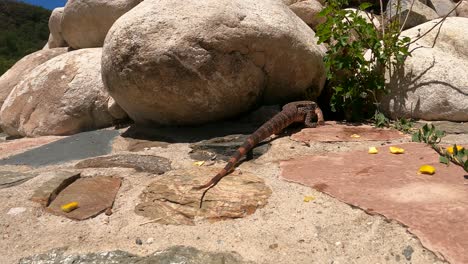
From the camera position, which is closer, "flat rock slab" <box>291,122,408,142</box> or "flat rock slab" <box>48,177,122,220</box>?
"flat rock slab" <box>48,177,122,220</box>

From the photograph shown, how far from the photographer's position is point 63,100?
224 inches

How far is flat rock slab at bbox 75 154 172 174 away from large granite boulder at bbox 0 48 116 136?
6.94 feet

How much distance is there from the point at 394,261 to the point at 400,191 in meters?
0.70

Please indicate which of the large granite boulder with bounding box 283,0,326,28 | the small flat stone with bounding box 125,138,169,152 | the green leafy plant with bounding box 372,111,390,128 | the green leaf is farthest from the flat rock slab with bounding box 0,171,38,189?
the large granite boulder with bounding box 283,0,326,28

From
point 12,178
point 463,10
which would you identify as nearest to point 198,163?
point 12,178

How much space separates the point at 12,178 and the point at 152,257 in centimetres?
181

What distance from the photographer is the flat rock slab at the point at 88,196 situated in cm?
271

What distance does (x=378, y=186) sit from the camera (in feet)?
9.02

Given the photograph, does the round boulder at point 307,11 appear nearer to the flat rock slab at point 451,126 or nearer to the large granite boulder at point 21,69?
the flat rock slab at point 451,126

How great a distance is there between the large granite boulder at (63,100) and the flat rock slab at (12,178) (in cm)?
212

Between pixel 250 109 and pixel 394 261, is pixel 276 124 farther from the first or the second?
pixel 394 261

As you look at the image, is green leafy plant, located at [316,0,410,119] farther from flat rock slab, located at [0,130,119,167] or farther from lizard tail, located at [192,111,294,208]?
flat rock slab, located at [0,130,119,167]

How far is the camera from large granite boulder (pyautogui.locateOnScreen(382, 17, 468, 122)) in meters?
4.82


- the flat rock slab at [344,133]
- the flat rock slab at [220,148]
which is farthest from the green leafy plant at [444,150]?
the flat rock slab at [220,148]
